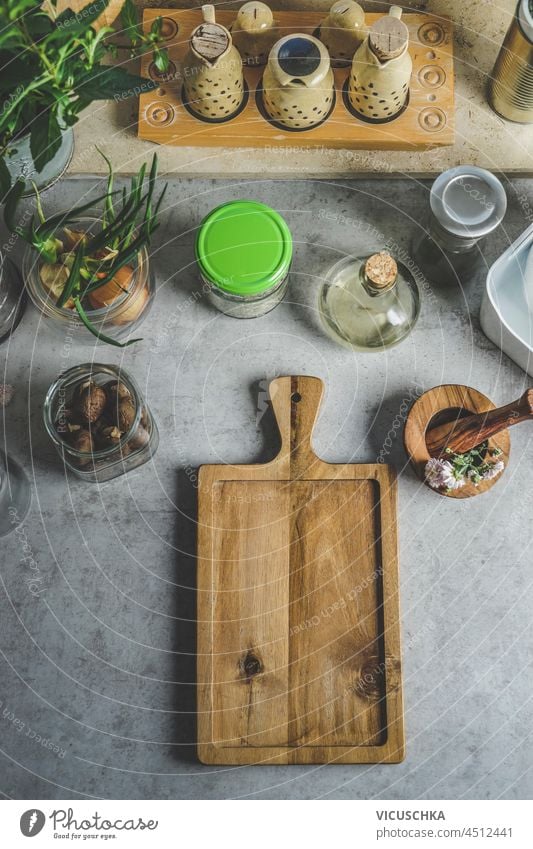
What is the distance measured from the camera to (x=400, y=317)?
0.71 metres

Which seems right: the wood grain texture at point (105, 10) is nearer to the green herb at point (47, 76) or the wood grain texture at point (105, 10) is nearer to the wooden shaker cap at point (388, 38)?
the green herb at point (47, 76)

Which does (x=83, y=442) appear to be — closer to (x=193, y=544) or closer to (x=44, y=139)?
(x=193, y=544)

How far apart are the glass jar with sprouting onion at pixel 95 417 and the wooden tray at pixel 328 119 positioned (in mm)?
249

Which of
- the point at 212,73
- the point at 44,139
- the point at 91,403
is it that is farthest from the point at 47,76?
the point at 91,403

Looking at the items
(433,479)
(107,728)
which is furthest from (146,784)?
(433,479)

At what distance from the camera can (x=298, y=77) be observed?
663 mm

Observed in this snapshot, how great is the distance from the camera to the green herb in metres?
0.57

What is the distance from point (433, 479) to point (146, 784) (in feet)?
1.23

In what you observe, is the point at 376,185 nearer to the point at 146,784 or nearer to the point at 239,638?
the point at 239,638

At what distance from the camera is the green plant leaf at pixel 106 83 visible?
63 centimetres

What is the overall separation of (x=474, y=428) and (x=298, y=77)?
1.12ft

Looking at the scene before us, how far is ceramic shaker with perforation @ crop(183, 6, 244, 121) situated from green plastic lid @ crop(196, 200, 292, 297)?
0.33 feet

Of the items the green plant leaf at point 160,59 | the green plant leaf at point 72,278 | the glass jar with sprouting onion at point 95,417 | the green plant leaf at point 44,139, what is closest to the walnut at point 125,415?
the glass jar with sprouting onion at point 95,417

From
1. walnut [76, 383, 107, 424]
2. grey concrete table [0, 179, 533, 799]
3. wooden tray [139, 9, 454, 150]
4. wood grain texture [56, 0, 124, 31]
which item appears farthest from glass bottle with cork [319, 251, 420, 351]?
wood grain texture [56, 0, 124, 31]
